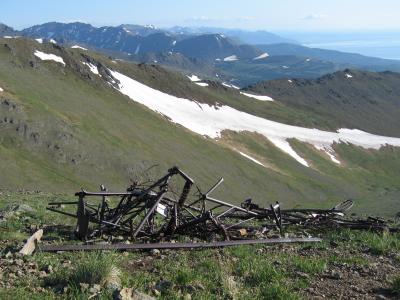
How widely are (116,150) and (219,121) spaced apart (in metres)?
50.5

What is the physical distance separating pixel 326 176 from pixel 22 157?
197 feet

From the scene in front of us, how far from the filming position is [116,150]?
230ft

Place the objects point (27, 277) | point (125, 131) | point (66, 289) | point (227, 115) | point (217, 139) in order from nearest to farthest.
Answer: point (66, 289) < point (27, 277) < point (125, 131) < point (217, 139) < point (227, 115)

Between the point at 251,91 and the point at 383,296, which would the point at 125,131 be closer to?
the point at 383,296

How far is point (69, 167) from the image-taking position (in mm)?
61656

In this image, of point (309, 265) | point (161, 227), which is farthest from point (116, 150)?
point (309, 265)

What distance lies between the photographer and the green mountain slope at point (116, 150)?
201 ft

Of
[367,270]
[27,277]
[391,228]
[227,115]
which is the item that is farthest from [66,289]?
[227,115]

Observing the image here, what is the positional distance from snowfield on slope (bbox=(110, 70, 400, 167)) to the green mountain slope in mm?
3657

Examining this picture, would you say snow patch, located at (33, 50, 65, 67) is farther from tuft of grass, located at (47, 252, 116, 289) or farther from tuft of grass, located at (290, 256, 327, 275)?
tuft of grass, located at (47, 252, 116, 289)

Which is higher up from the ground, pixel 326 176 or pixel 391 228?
pixel 391 228

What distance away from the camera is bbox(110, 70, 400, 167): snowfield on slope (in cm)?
11138

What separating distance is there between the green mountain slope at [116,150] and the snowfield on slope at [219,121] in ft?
12.0

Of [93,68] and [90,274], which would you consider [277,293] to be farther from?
[93,68]
